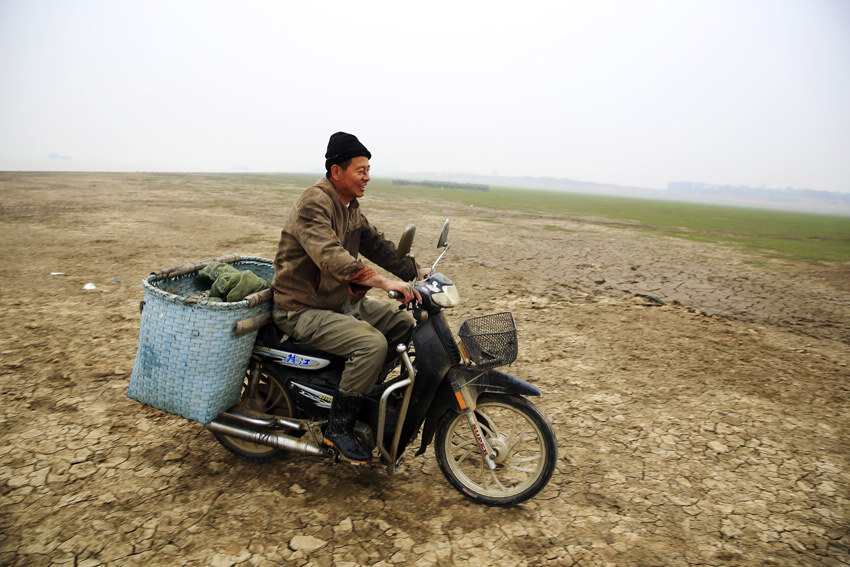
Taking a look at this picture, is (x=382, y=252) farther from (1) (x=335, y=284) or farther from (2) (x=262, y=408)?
(2) (x=262, y=408)

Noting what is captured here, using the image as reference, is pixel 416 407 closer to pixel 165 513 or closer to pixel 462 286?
pixel 165 513

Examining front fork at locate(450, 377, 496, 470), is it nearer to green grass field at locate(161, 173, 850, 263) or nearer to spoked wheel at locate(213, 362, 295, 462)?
spoked wheel at locate(213, 362, 295, 462)

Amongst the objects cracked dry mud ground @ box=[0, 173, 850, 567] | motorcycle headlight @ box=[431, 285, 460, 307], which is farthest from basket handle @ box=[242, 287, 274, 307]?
cracked dry mud ground @ box=[0, 173, 850, 567]

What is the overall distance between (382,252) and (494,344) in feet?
3.96

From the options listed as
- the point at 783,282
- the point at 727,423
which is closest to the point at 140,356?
the point at 727,423

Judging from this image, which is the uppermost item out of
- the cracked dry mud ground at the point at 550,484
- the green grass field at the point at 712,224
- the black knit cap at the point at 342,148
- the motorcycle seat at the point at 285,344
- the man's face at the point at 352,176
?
the green grass field at the point at 712,224

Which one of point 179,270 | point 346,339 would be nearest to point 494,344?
point 346,339

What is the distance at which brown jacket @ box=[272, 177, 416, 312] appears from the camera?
2.62 metres

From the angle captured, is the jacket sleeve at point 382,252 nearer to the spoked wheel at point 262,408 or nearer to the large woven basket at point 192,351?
the large woven basket at point 192,351

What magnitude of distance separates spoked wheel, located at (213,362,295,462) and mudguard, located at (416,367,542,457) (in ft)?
3.50

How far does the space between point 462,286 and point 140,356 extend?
20.1 feet

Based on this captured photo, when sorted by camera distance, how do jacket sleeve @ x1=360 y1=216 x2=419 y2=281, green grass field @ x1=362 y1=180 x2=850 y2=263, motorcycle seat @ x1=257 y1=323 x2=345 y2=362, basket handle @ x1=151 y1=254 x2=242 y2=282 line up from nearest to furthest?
motorcycle seat @ x1=257 y1=323 x2=345 y2=362
basket handle @ x1=151 y1=254 x2=242 y2=282
jacket sleeve @ x1=360 y1=216 x2=419 y2=281
green grass field @ x1=362 y1=180 x2=850 y2=263

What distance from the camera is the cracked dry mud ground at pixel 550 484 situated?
2.53 metres

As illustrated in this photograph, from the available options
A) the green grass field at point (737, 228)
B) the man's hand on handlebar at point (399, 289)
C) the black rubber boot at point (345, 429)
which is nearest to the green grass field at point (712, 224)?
the green grass field at point (737, 228)
